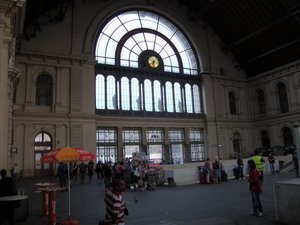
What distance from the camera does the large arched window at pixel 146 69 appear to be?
37.2 metres

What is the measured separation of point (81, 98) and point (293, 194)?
28.7 meters

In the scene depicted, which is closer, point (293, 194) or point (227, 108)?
point (293, 194)

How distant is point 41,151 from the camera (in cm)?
3119

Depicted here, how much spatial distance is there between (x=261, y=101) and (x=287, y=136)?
24.3ft

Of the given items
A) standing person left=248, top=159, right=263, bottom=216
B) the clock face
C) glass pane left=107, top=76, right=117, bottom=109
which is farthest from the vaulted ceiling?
standing person left=248, top=159, right=263, bottom=216

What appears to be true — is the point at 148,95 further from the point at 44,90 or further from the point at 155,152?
the point at 44,90

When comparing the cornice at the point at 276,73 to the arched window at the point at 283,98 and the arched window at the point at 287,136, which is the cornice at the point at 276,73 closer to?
the arched window at the point at 283,98

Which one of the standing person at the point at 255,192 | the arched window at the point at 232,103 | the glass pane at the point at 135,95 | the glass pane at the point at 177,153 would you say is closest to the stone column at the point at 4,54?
the standing person at the point at 255,192

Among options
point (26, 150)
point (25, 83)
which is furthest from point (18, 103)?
point (26, 150)

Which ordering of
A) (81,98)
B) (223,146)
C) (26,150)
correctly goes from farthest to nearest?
(223,146)
(81,98)
(26,150)

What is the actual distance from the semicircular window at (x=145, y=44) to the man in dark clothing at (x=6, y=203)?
30036 mm

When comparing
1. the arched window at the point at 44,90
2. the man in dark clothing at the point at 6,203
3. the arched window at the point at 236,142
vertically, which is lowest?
the man in dark clothing at the point at 6,203

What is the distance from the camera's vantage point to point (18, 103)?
3081 cm

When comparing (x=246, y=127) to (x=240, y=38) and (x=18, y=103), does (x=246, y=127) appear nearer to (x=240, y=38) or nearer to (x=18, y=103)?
(x=240, y=38)
